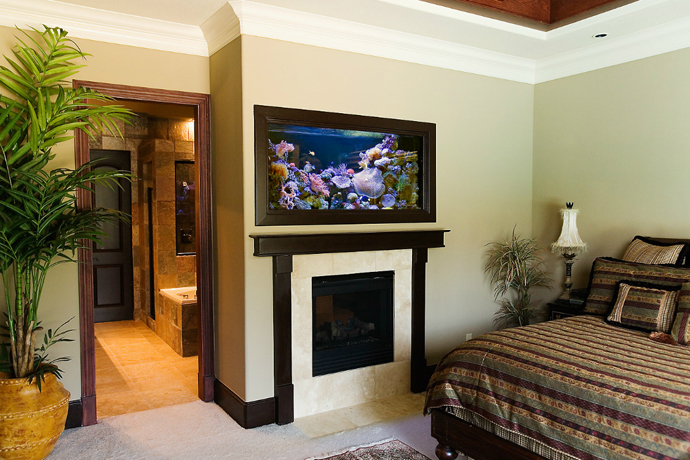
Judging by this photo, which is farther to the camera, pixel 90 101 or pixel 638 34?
pixel 638 34

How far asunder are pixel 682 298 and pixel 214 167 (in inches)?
126

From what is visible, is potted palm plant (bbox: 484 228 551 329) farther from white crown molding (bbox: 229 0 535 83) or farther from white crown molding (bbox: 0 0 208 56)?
white crown molding (bbox: 0 0 208 56)

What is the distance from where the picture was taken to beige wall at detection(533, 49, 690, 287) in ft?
13.1

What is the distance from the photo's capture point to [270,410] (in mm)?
3697

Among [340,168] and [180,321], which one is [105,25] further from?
[180,321]

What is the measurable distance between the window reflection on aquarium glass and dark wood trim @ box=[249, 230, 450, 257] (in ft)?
0.76

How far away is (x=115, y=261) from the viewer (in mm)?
6949

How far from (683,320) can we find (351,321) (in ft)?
6.99

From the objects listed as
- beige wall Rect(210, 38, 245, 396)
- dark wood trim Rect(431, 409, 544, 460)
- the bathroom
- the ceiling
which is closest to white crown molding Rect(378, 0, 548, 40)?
the ceiling

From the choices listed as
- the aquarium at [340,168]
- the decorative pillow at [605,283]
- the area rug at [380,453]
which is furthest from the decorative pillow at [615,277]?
the area rug at [380,453]

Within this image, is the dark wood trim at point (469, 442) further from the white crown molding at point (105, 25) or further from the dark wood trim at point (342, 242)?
the white crown molding at point (105, 25)

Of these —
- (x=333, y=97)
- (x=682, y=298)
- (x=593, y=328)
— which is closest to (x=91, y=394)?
(x=333, y=97)

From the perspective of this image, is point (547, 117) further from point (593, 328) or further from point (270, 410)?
point (270, 410)

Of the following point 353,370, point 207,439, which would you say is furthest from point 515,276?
point 207,439
